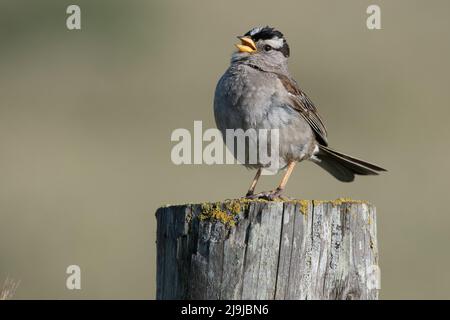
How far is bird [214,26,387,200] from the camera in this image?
8203mm

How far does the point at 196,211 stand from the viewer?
5863mm

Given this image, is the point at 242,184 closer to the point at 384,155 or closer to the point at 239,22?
the point at 384,155

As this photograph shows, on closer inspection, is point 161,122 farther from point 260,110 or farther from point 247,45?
point 260,110

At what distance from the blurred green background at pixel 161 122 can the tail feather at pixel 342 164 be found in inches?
128

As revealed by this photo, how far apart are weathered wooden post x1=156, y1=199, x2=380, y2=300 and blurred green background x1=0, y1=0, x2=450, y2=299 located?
6.19 meters

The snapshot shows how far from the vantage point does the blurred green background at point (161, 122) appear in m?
13.5

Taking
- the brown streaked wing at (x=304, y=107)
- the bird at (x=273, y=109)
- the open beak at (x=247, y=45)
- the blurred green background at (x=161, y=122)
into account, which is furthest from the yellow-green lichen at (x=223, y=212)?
the blurred green background at (x=161, y=122)

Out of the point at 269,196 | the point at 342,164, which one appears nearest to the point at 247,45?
the point at 342,164

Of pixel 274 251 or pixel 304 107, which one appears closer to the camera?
pixel 274 251

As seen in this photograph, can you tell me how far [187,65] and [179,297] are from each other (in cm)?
1553

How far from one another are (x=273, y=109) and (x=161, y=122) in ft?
31.3

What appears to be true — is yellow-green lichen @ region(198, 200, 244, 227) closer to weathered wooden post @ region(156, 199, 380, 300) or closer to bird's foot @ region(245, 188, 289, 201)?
weathered wooden post @ region(156, 199, 380, 300)

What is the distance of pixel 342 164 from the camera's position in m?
9.09
